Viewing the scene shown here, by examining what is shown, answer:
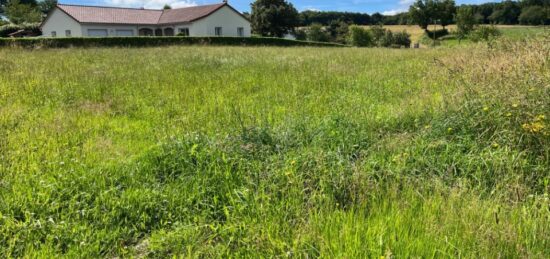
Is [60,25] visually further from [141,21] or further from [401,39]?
[401,39]

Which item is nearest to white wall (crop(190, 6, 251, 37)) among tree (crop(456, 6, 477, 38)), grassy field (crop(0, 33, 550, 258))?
tree (crop(456, 6, 477, 38))

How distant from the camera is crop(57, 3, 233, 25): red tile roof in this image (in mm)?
45312

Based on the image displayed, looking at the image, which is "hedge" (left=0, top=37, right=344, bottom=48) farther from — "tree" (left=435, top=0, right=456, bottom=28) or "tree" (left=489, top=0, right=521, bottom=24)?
"tree" (left=489, top=0, right=521, bottom=24)

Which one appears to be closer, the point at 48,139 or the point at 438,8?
the point at 48,139

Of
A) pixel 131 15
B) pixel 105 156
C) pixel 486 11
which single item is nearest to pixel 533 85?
pixel 105 156

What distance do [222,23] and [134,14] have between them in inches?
466

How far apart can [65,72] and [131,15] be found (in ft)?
140

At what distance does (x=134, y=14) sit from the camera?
5025cm

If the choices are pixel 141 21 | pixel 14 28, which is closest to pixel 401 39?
pixel 141 21

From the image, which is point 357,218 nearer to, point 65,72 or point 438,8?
point 65,72

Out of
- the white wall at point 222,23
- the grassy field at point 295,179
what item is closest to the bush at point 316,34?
the white wall at point 222,23

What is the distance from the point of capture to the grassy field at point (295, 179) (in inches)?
100

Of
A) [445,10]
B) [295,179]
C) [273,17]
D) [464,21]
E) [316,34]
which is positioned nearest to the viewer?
[295,179]

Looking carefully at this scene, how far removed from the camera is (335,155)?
147 inches
